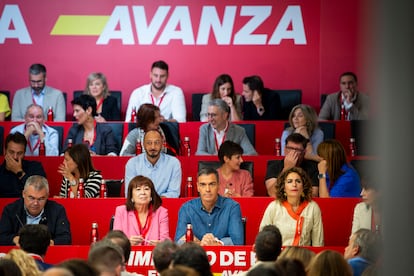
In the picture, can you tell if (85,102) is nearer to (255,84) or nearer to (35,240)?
(255,84)

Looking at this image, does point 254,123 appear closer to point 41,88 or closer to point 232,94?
point 232,94

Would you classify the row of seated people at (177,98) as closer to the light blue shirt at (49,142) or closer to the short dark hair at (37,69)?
the short dark hair at (37,69)

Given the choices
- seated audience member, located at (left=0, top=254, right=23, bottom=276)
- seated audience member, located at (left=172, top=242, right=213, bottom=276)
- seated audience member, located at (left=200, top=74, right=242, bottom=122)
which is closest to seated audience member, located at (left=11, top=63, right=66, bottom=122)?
seated audience member, located at (left=200, top=74, right=242, bottom=122)

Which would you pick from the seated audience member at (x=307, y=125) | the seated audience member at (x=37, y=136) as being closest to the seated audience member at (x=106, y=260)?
the seated audience member at (x=307, y=125)

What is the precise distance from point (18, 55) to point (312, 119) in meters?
4.88

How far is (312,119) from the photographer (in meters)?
9.70

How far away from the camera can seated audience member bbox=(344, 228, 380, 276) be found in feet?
17.7

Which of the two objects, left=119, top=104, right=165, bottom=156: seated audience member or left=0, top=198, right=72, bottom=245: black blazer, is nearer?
left=0, top=198, right=72, bottom=245: black blazer

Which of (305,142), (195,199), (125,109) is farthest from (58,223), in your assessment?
(125,109)

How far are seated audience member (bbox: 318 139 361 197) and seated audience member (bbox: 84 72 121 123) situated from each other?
3.98 meters

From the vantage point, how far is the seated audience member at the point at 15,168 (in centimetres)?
827

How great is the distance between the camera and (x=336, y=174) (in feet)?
26.4

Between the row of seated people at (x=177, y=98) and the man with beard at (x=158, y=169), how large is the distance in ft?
9.50

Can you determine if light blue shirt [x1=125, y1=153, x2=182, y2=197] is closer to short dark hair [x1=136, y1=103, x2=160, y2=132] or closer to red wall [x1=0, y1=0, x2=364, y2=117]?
short dark hair [x1=136, y1=103, x2=160, y2=132]
